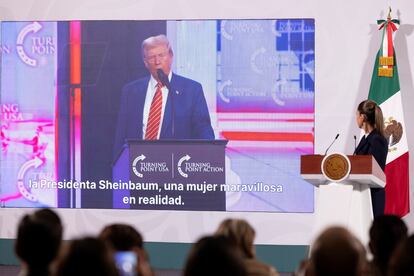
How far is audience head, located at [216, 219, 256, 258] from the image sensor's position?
3.97 meters

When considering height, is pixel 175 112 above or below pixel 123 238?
above

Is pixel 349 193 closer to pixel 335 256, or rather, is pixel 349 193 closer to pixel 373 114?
pixel 373 114

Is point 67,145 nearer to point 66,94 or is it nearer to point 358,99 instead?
point 66,94

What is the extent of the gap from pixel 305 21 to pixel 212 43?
3.20 ft

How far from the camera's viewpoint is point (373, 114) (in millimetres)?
7160

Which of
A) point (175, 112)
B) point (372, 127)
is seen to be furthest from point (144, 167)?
point (372, 127)

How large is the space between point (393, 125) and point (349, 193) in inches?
110

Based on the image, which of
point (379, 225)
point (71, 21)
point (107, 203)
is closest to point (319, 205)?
point (379, 225)

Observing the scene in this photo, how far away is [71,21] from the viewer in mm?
9930

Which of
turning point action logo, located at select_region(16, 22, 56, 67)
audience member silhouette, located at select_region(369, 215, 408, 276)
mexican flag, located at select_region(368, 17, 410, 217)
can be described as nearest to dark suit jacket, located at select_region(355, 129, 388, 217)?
mexican flag, located at select_region(368, 17, 410, 217)

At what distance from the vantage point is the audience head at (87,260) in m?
2.55

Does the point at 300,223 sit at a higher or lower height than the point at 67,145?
lower

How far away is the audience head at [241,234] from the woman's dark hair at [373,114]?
3284mm

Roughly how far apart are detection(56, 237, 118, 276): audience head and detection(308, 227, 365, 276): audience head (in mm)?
584
